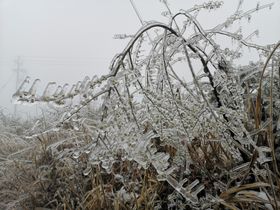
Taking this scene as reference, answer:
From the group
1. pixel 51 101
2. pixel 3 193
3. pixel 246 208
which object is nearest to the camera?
pixel 51 101

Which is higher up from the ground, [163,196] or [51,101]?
[51,101]

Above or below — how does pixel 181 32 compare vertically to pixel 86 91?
above

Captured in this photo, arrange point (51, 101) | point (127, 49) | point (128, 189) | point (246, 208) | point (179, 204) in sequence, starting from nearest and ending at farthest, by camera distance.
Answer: point (51, 101) < point (127, 49) < point (246, 208) < point (179, 204) < point (128, 189)

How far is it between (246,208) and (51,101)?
0.72 m

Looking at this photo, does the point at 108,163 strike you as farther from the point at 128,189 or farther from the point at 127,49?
the point at 127,49

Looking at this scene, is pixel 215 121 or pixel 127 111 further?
pixel 215 121

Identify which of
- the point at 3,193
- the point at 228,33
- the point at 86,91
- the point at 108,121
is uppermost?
the point at 228,33

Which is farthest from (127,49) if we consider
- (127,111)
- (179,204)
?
(179,204)

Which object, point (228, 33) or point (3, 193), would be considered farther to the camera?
point (3, 193)

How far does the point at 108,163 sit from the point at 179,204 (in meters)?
0.31

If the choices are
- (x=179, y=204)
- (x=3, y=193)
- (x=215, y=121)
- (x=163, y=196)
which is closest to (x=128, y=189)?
(x=163, y=196)

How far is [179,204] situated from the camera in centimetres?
117

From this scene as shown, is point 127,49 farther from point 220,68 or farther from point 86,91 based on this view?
point 220,68

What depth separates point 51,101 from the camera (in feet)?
2.48
